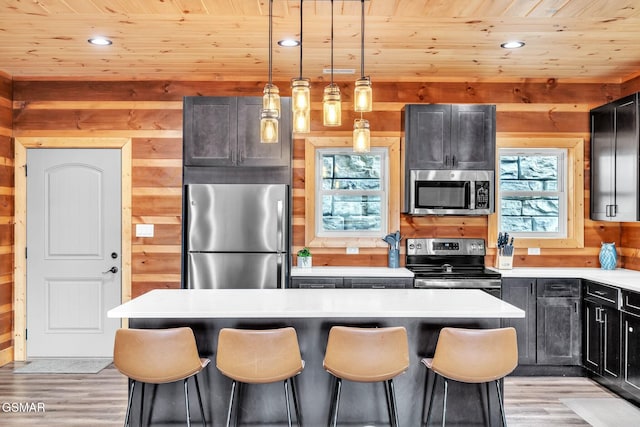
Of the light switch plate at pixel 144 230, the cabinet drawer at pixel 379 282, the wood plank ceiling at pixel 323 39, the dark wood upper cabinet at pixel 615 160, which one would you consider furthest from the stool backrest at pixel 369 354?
the light switch plate at pixel 144 230

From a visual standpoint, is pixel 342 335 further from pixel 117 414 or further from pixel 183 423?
pixel 117 414

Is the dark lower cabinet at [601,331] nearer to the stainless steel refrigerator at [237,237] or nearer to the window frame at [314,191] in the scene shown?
the window frame at [314,191]

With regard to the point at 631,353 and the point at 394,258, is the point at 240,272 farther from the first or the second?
the point at 631,353

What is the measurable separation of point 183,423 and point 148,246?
7.43ft

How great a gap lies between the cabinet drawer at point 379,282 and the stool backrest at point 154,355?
1.90m

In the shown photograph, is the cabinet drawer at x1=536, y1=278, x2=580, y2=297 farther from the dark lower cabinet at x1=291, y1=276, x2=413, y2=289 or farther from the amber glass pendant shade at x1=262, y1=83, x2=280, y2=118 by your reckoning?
the amber glass pendant shade at x1=262, y1=83, x2=280, y2=118

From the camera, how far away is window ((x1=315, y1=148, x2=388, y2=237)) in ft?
15.8

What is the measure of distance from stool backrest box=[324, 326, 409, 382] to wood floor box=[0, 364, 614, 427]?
4.31 feet

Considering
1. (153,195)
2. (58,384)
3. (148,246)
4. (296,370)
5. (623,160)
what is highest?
(623,160)

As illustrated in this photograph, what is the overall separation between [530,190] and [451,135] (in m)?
1.08

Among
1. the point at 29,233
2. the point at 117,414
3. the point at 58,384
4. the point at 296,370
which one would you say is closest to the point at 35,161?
the point at 29,233

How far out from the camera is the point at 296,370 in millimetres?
2520

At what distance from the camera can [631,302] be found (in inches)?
140

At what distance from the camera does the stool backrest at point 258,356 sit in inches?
97.5
